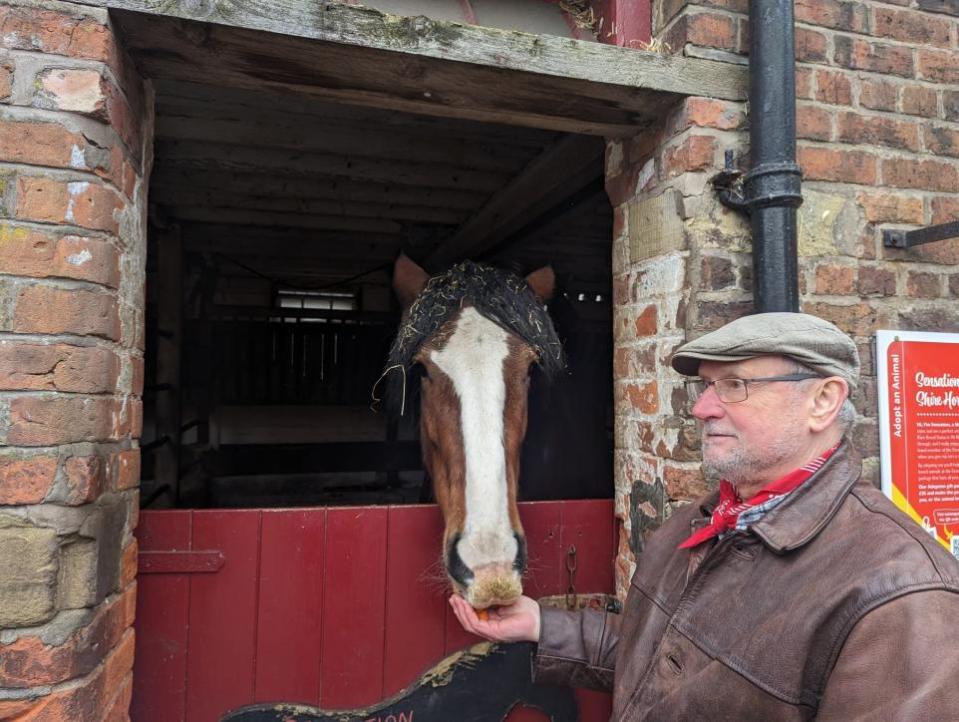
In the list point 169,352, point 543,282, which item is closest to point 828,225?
point 543,282

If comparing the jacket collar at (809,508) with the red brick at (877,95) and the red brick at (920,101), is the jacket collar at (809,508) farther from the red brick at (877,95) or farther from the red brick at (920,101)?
the red brick at (920,101)

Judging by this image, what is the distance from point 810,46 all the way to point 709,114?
0.51 metres

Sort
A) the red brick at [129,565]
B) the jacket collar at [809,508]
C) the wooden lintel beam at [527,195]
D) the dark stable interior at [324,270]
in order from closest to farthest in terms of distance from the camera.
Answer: the jacket collar at [809,508], the red brick at [129,565], the wooden lintel beam at [527,195], the dark stable interior at [324,270]

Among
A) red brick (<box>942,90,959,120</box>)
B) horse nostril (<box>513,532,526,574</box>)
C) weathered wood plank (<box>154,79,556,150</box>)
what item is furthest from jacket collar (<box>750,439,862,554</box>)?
weathered wood plank (<box>154,79,556,150</box>)

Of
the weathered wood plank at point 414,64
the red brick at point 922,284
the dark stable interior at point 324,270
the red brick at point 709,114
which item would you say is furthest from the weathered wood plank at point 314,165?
the red brick at point 922,284

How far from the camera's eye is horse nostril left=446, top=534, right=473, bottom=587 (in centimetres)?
194

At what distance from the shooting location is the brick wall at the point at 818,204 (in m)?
2.14

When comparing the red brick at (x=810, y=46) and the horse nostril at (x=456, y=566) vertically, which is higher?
the red brick at (x=810, y=46)

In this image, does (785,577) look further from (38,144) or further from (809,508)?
(38,144)

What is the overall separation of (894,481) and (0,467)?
2.82 meters

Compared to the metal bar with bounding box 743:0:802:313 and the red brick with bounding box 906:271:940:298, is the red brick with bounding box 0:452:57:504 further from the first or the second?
the red brick with bounding box 906:271:940:298

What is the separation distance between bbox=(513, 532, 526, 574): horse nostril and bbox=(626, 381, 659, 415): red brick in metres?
0.72

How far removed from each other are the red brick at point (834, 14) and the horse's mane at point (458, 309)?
1535 mm

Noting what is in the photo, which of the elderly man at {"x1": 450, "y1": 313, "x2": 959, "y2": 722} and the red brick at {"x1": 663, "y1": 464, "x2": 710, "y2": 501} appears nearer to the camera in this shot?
the elderly man at {"x1": 450, "y1": 313, "x2": 959, "y2": 722}
